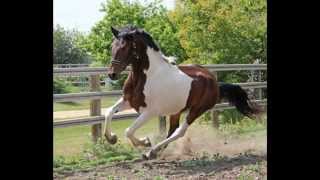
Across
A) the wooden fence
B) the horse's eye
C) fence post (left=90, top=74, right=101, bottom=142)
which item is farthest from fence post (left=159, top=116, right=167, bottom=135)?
the horse's eye

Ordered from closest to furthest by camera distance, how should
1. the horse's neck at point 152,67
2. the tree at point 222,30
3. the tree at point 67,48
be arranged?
1. the tree at point 67,48
2. the horse's neck at point 152,67
3. the tree at point 222,30

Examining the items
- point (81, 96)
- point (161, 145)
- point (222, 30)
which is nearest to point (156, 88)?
point (161, 145)

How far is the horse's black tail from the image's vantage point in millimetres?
2729

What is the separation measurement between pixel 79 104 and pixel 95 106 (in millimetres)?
97

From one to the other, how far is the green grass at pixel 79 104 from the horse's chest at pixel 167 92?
195mm

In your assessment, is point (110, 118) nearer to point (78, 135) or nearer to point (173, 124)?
point (78, 135)

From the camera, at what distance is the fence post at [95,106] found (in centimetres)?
245

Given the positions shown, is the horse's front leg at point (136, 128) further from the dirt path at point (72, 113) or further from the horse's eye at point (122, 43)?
the horse's eye at point (122, 43)

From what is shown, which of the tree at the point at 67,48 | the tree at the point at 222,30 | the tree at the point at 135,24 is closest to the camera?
the tree at the point at 67,48

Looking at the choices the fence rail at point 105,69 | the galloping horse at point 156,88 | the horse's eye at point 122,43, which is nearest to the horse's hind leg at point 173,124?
the galloping horse at point 156,88

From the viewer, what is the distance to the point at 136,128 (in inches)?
101
